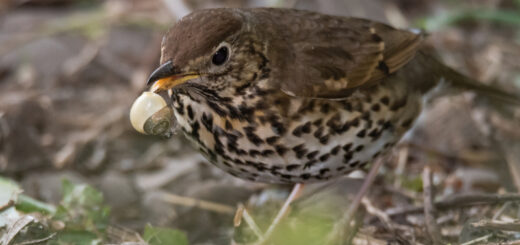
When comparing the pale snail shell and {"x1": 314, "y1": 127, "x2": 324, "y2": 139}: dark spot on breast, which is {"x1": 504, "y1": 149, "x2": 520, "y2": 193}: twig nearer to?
{"x1": 314, "y1": 127, "x2": 324, "y2": 139}: dark spot on breast

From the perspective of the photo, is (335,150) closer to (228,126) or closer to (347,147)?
(347,147)

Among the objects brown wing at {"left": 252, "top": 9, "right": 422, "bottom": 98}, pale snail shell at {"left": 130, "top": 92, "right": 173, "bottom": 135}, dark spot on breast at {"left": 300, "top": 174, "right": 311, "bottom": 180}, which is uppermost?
brown wing at {"left": 252, "top": 9, "right": 422, "bottom": 98}

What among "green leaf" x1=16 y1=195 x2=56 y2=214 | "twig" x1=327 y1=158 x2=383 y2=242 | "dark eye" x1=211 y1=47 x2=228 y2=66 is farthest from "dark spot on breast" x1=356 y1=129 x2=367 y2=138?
"green leaf" x1=16 y1=195 x2=56 y2=214

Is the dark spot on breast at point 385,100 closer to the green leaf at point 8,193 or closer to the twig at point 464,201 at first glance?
the twig at point 464,201

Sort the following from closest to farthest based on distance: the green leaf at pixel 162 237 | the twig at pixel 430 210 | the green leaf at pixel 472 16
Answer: the green leaf at pixel 162 237 → the twig at pixel 430 210 → the green leaf at pixel 472 16

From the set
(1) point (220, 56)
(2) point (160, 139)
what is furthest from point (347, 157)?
(2) point (160, 139)

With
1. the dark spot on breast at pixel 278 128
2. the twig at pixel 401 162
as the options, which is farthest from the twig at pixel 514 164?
the dark spot on breast at pixel 278 128

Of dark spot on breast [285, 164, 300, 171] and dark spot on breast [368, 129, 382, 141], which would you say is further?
dark spot on breast [368, 129, 382, 141]

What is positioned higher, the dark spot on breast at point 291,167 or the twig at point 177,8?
the dark spot on breast at point 291,167
